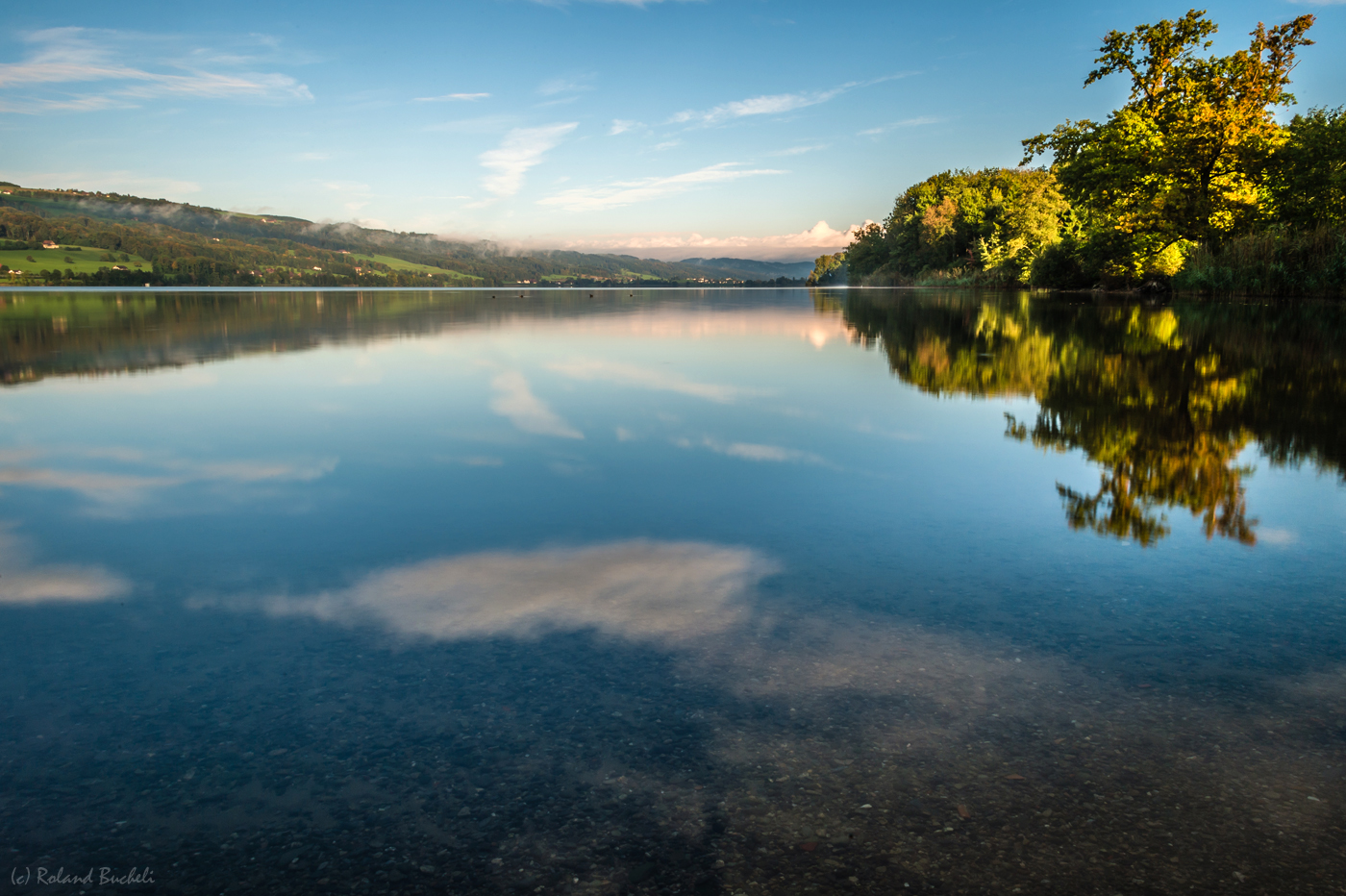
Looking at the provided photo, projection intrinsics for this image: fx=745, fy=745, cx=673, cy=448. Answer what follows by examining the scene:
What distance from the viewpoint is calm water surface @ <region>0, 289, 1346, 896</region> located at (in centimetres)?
221

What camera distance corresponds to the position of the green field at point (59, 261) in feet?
396

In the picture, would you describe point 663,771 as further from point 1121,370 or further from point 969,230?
point 969,230

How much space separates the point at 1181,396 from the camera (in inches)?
394

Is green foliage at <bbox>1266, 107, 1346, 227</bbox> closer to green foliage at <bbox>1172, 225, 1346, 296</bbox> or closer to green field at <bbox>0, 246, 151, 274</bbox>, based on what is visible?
green foliage at <bbox>1172, 225, 1346, 296</bbox>

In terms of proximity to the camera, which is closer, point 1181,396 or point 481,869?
point 481,869

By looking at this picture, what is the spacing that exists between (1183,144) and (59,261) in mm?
159878

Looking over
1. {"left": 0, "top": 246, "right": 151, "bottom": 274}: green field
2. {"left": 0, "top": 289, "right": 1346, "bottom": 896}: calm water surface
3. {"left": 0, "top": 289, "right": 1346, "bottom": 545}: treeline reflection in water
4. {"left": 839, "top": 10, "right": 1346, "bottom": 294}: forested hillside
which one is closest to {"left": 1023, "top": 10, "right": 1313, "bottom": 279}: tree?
{"left": 839, "top": 10, "right": 1346, "bottom": 294}: forested hillside

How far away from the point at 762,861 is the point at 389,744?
1.39 meters

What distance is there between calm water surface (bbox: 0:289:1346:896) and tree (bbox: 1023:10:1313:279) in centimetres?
4004

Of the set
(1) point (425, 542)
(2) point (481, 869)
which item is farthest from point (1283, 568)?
(1) point (425, 542)

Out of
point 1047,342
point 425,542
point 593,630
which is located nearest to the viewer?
point 593,630

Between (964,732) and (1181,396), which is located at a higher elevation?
(1181,396)

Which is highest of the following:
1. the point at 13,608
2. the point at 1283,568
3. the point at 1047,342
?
the point at 1047,342

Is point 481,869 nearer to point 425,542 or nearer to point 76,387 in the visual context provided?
point 425,542
